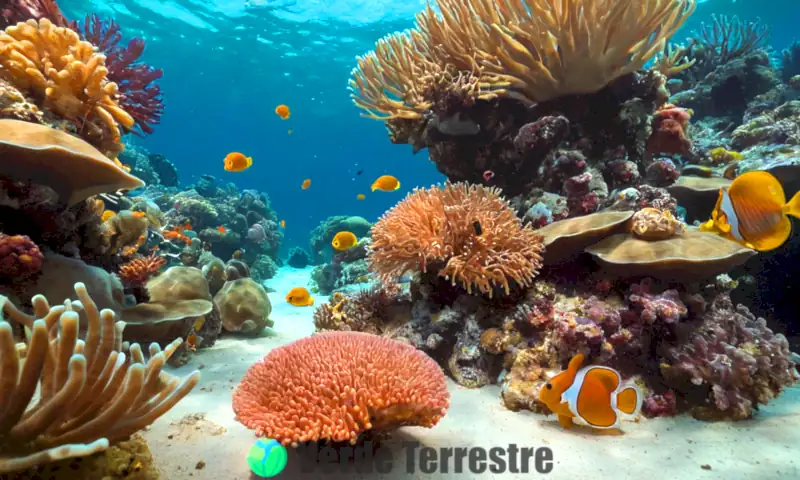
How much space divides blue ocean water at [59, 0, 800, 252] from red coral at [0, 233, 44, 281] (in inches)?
227

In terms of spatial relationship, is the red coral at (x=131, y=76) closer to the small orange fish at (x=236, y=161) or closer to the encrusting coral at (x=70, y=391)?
the small orange fish at (x=236, y=161)

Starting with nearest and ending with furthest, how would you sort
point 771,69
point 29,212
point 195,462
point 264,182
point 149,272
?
1. point 195,462
2. point 29,212
3. point 149,272
4. point 771,69
5. point 264,182

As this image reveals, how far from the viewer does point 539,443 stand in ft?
9.38

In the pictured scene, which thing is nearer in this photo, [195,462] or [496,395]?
[195,462]

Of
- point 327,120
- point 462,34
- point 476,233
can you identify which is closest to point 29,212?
point 476,233

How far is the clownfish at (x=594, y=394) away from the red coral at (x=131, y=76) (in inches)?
215

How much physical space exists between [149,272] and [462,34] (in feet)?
16.3

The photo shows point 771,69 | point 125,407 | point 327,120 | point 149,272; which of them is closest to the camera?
point 125,407

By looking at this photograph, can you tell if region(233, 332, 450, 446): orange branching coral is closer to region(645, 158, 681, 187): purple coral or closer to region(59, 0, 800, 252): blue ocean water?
region(645, 158, 681, 187): purple coral

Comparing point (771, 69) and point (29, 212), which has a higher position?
point (771, 69)

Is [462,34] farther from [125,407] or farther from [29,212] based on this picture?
[125,407]

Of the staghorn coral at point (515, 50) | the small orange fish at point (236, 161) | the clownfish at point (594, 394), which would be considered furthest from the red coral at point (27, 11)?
the clownfish at point (594, 394)

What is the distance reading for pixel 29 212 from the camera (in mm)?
3236

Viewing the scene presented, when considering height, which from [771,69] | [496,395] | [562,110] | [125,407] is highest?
[771,69]
